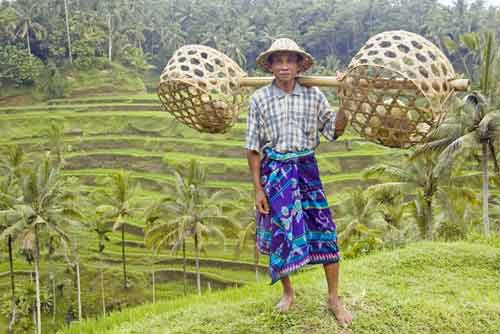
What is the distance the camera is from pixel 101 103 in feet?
87.1

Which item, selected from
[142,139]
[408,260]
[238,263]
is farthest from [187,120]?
[142,139]

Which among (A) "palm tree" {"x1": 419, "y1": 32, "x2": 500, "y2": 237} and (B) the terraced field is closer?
(A) "palm tree" {"x1": 419, "y1": 32, "x2": 500, "y2": 237}

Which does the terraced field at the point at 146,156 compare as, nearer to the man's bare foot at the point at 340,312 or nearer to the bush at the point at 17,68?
the bush at the point at 17,68

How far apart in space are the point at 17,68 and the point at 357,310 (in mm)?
28950

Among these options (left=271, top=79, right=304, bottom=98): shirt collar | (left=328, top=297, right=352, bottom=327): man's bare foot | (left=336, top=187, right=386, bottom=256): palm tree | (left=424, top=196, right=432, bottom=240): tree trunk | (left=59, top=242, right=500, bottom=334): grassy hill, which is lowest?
(left=336, top=187, right=386, bottom=256): palm tree

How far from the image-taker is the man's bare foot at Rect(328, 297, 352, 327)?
117 inches

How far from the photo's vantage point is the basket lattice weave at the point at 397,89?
2.33 meters

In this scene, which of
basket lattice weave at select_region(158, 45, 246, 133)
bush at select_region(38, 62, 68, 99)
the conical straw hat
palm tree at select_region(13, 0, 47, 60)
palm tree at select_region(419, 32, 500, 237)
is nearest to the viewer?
the conical straw hat

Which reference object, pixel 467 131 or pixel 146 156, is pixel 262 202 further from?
pixel 146 156

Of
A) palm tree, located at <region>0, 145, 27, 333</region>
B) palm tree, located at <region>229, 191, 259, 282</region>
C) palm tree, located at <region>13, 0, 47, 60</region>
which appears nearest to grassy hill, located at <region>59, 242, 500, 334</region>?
palm tree, located at <region>229, 191, 259, 282</region>

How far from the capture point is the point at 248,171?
19.4 meters

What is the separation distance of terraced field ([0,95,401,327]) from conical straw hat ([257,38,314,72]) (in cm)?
1259

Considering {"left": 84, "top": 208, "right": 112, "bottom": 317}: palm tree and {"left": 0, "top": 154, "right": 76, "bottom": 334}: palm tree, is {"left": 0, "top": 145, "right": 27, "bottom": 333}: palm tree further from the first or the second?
{"left": 84, "top": 208, "right": 112, "bottom": 317}: palm tree

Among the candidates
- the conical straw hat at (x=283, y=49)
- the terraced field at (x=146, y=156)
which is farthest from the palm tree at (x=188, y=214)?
the conical straw hat at (x=283, y=49)
